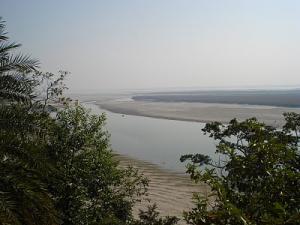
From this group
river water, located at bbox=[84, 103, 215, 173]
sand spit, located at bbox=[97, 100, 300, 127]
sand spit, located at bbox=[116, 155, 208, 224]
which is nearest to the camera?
sand spit, located at bbox=[116, 155, 208, 224]

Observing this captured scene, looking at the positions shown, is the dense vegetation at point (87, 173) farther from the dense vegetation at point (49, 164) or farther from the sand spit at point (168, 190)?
the sand spit at point (168, 190)

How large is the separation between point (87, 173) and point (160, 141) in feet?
111

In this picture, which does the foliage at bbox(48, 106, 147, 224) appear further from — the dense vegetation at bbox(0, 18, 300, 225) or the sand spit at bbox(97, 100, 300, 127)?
the sand spit at bbox(97, 100, 300, 127)

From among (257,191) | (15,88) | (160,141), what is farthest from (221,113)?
(257,191)

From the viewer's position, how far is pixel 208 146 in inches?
1647

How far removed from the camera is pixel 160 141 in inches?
1847

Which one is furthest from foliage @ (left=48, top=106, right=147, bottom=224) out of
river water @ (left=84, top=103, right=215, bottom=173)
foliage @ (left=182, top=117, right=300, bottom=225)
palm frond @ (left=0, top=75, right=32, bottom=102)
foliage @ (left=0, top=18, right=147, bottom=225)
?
river water @ (left=84, top=103, right=215, bottom=173)

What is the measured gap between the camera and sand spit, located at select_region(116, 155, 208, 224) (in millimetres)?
24469

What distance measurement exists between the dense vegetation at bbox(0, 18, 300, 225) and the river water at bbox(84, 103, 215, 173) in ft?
62.0

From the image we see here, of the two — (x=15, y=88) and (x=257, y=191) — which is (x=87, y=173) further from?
(x=257, y=191)

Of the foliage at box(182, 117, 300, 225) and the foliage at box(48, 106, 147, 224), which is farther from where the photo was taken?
the foliage at box(48, 106, 147, 224)

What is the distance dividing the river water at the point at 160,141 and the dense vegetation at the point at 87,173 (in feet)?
62.0

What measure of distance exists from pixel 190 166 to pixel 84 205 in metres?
8.78

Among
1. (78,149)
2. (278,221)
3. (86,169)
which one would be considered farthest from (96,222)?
(278,221)
